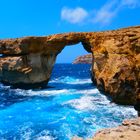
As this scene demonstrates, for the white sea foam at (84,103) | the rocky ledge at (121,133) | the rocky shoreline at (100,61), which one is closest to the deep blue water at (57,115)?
the white sea foam at (84,103)

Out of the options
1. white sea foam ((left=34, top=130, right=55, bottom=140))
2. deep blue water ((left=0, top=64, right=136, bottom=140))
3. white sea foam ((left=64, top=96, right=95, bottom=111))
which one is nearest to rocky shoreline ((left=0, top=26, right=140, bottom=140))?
white sea foam ((left=64, top=96, right=95, bottom=111))

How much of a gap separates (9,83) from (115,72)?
22868 millimetres

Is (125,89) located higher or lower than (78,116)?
higher

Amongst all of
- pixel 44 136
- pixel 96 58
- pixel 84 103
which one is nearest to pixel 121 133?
pixel 44 136

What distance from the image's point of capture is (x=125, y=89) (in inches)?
1117

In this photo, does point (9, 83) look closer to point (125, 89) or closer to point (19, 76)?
point (19, 76)

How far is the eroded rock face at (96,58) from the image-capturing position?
1126 inches

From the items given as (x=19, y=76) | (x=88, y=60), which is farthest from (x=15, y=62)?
(x=88, y=60)

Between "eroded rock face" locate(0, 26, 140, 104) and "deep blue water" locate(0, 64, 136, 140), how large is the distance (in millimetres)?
2092

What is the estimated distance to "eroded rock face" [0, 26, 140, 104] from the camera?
93.9ft

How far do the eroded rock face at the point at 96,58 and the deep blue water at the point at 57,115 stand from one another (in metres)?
2.09

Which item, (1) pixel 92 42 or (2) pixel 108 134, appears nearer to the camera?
(2) pixel 108 134

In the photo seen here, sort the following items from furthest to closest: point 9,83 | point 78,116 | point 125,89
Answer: point 9,83, point 125,89, point 78,116

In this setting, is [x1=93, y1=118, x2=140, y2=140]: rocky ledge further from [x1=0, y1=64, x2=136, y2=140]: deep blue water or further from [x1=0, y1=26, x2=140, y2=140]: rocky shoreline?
[x1=0, y1=64, x2=136, y2=140]: deep blue water
